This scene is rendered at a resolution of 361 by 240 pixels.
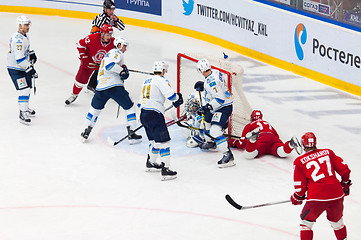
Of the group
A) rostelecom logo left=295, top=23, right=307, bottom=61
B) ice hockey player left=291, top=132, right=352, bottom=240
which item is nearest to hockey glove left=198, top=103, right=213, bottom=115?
ice hockey player left=291, top=132, right=352, bottom=240

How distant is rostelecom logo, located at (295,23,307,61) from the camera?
1055 centimetres

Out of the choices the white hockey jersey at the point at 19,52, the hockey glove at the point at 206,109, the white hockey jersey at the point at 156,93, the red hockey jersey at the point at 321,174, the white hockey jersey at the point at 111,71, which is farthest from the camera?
the white hockey jersey at the point at 19,52

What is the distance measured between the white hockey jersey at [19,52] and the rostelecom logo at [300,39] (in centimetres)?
448

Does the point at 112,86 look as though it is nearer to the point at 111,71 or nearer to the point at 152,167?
the point at 111,71

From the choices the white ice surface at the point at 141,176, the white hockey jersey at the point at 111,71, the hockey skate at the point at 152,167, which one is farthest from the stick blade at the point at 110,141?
the hockey skate at the point at 152,167

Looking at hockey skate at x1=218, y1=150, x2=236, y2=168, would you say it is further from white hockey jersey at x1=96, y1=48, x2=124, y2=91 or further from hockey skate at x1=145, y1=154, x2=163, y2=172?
white hockey jersey at x1=96, y1=48, x2=124, y2=91

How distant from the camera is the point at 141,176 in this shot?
7.05 meters

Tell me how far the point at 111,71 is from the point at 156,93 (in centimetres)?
113

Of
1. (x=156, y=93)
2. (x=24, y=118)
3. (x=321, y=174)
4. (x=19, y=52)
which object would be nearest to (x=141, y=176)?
(x=156, y=93)

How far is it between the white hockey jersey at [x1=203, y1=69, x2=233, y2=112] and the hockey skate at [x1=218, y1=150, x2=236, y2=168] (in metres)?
0.53

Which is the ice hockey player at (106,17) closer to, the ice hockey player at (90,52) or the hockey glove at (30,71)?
the ice hockey player at (90,52)

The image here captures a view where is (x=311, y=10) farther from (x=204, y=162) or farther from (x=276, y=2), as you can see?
(x=204, y=162)

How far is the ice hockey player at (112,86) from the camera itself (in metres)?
7.77

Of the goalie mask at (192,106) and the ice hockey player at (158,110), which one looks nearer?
the ice hockey player at (158,110)
